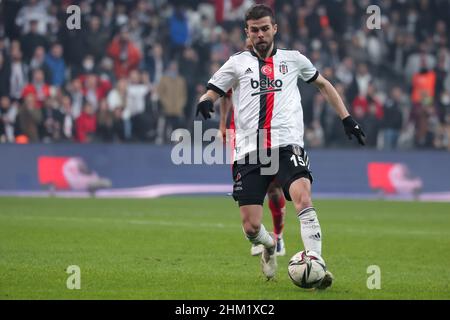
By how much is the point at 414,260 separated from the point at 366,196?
10.8 metres

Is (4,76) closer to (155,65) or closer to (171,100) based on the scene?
(155,65)

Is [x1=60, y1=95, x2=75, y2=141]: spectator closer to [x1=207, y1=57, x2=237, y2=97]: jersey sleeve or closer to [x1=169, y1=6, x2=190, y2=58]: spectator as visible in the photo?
[x1=169, y1=6, x2=190, y2=58]: spectator

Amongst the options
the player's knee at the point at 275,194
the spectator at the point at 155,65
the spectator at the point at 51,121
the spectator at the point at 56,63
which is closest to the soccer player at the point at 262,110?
the player's knee at the point at 275,194

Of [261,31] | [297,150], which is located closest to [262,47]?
[261,31]

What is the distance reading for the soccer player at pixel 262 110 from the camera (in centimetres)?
861

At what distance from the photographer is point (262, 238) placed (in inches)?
353

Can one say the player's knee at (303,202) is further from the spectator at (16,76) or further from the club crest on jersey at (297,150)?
the spectator at (16,76)

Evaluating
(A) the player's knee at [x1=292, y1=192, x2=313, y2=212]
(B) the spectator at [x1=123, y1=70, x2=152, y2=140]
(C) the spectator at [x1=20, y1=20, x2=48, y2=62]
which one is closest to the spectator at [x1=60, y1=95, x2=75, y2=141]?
(B) the spectator at [x1=123, y1=70, x2=152, y2=140]

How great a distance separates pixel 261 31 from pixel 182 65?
1542cm

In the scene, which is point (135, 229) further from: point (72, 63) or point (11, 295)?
point (72, 63)

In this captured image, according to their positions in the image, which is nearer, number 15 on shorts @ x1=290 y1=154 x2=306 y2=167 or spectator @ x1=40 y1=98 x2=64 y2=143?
number 15 on shorts @ x1=290 y1=154 x2=306 y2=167

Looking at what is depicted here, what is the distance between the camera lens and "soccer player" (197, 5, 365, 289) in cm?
861

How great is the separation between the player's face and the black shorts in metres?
0.92
